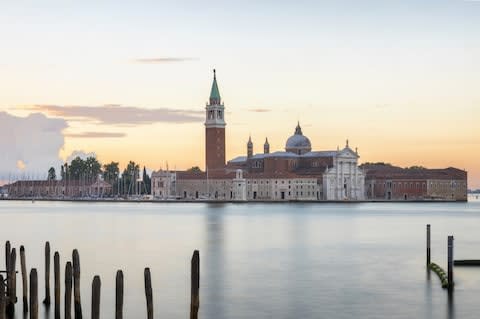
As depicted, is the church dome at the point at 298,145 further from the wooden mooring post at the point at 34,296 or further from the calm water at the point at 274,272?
the wooden mooring post at the point at 34,296

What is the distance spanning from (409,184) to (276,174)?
24061 mm

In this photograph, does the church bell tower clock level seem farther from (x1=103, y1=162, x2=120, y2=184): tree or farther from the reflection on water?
the reflection on water

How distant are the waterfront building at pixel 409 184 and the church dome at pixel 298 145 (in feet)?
38.2

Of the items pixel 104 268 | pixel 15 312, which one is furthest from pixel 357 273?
pixel 15 312

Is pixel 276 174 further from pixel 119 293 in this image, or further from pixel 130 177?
pixel 119 293

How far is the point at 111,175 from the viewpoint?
17275 cm

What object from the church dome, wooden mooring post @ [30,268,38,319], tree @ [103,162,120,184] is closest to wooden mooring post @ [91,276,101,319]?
wooden mooring post @ [30,268,38,319]

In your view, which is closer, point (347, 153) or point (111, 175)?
point (347, 153)

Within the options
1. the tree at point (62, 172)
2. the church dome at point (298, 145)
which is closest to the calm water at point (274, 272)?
the church dome at point (298, 145)

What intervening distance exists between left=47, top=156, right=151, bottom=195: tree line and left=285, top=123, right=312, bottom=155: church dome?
28.1 meters

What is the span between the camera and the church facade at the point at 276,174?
477ft

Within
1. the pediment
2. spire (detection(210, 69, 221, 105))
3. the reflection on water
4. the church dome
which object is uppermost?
spire (detection(210, 69, 221, 105))

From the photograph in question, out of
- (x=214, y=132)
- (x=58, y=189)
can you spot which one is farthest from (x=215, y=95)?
(x=58, y=189)

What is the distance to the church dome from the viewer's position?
154 meters
